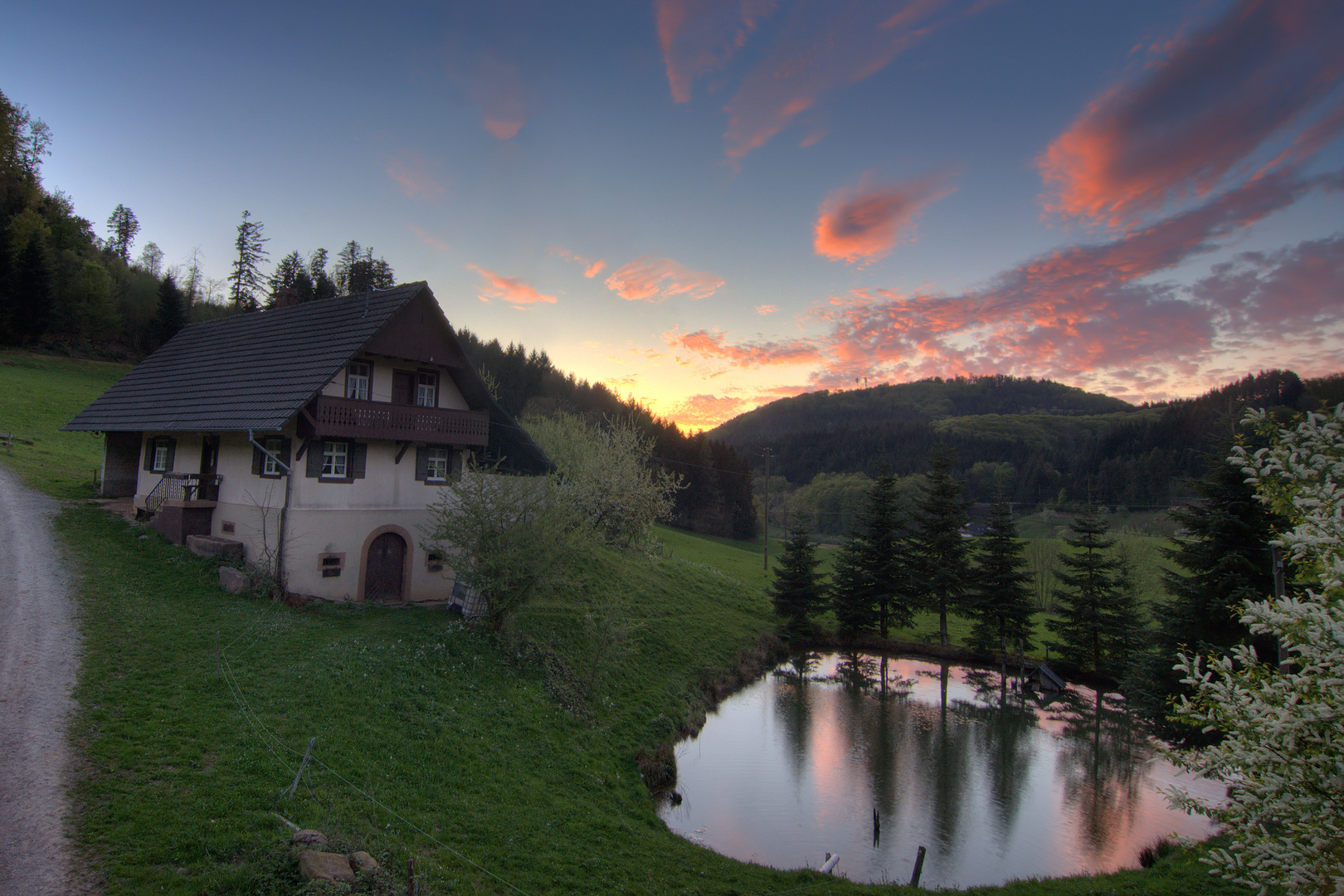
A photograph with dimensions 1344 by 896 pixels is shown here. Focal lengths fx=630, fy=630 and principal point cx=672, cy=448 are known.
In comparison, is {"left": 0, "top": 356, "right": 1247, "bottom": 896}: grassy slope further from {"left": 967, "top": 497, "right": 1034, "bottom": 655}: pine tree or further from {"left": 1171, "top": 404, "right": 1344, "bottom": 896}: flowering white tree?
{"left": 967, "top": 497, "right": 1034, "bottom": 655}: pine tree

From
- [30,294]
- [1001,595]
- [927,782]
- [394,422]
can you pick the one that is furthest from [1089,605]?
[30,294]

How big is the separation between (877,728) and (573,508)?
15.4m

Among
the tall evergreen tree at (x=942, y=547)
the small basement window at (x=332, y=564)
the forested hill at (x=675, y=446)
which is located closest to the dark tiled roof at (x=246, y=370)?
the small basement window at (x=332, y=564)

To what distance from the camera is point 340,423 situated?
70.3 feet

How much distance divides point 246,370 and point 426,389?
6.61 meters

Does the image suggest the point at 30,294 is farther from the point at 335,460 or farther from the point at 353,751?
the point at 353,751

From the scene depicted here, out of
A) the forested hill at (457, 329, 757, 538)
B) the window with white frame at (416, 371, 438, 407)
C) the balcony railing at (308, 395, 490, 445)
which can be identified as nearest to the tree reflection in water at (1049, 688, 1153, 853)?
the balcony railing at (308, 395, 490, 445)

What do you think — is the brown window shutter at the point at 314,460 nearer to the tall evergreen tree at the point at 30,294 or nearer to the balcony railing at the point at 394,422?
the balcony railing at the point at 394,422

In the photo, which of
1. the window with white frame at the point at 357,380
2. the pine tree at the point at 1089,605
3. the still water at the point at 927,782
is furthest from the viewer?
the pine tree at the point at 1089,605

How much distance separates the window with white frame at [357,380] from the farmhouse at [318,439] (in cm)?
4

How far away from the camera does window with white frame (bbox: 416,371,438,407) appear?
25.0 metres

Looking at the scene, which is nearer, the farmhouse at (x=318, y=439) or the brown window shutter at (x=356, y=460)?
the farmhouse at (x=318, y=439)

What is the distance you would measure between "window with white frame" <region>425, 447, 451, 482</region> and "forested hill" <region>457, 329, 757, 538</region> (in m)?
50.0

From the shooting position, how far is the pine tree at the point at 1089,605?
33.3 m
